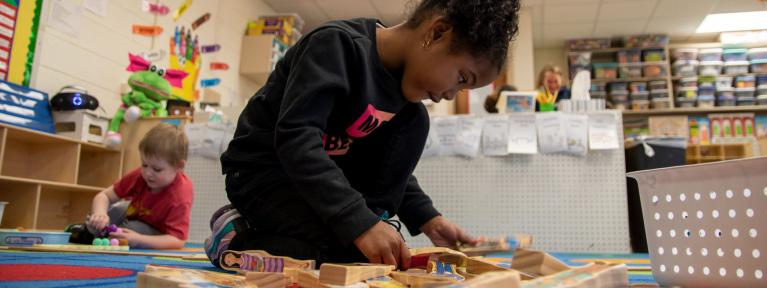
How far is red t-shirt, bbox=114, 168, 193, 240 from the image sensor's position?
1.75m

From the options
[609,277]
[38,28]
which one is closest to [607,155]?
[609,277]

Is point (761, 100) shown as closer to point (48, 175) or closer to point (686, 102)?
point (686, 102)

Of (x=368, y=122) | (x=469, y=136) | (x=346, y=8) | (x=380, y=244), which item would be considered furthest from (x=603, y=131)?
(x=346, y=8)

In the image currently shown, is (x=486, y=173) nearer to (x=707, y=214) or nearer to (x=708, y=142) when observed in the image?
(x=707, y=214)

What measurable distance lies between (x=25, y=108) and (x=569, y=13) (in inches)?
160

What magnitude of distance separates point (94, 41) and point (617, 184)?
258 centimetres

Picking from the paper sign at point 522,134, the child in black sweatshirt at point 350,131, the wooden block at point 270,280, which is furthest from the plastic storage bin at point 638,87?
the wooden block at point 270,280

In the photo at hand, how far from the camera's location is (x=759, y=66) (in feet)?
15.7

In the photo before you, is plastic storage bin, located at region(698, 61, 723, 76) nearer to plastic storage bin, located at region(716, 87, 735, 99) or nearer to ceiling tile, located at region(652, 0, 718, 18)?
plastic storage bin, located at region(716, 87, 735, 99)

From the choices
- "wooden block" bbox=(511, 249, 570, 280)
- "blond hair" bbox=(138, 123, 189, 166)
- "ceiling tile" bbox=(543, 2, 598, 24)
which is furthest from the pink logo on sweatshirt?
"ceiling tile" bbox=(543, 2, 598, 24)

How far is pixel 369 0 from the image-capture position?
441cm

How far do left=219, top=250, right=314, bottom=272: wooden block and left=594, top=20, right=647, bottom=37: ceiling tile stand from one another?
467cm

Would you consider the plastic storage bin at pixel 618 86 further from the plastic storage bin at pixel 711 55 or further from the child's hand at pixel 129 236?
the child's hand at pixel 129 236

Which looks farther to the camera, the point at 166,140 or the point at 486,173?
the point at 486,173
